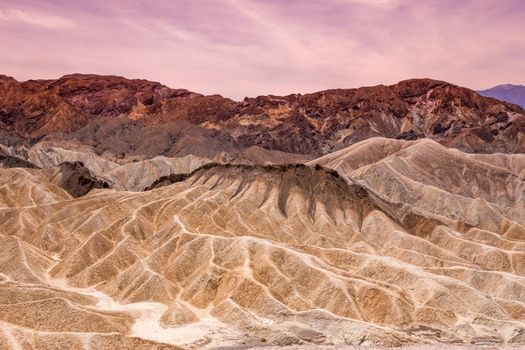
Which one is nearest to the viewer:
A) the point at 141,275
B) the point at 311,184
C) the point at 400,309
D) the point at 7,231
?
the point at 400,309

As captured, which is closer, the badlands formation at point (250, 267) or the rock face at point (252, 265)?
the badlands formation at point (250, 267)

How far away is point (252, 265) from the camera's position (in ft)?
340

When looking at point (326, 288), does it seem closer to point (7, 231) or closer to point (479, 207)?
point (7, 231)

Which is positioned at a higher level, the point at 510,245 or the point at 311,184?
the point at 311,184

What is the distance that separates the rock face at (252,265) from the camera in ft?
270

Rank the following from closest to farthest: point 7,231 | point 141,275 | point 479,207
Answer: point 141,275
point 7,231
point 479,207

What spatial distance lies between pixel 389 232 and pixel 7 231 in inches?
3567

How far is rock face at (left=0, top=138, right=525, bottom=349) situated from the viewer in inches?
3239

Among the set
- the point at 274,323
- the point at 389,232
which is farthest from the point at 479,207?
the point at 274,323

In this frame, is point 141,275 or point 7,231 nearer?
point 141,275

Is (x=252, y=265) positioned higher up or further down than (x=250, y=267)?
higher up

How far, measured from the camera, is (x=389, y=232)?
138m

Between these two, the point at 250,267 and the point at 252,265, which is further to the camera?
the point at 252,265

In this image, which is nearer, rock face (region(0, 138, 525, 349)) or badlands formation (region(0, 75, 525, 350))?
badlands formation (region(0, 75, 525, 350))
